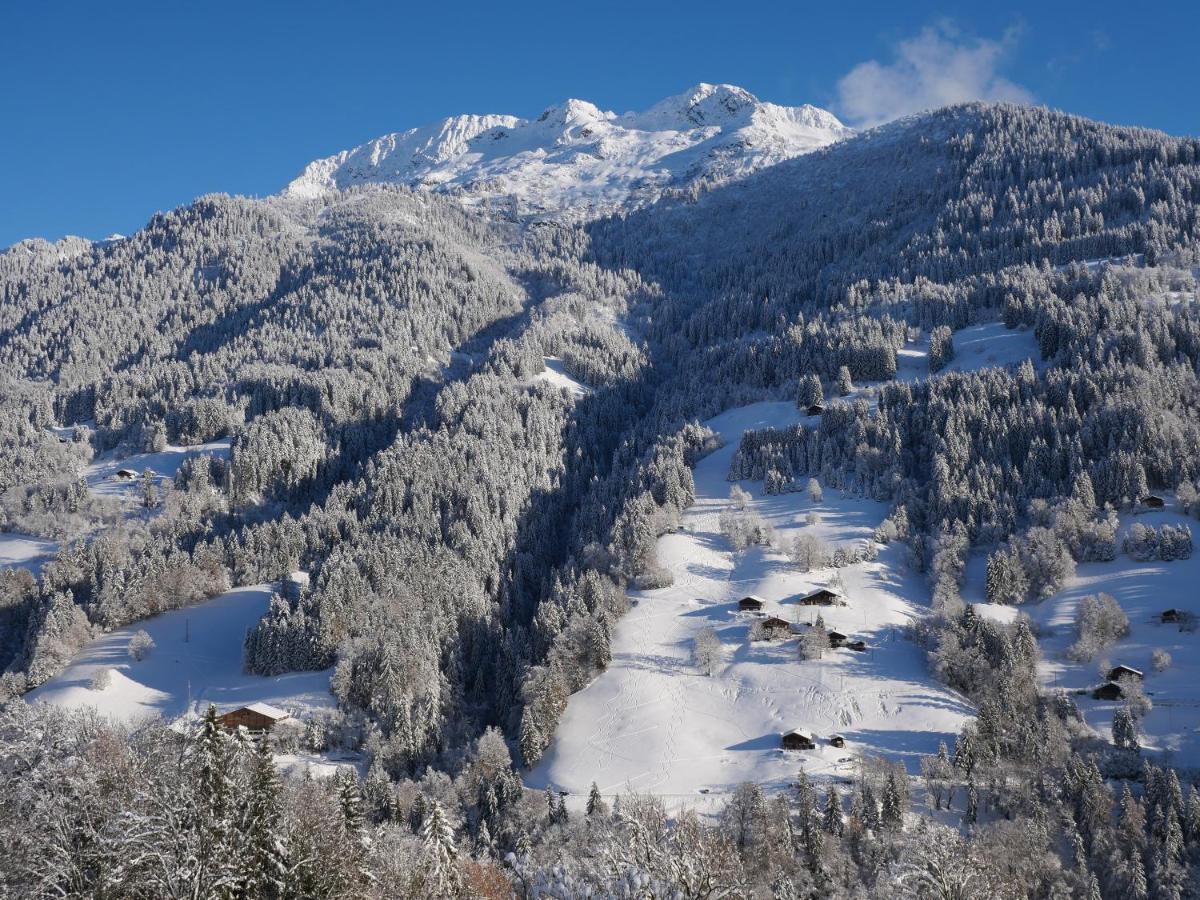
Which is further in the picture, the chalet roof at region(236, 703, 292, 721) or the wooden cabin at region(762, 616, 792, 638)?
the wooden cabin at region(762, 616, 792, 638)

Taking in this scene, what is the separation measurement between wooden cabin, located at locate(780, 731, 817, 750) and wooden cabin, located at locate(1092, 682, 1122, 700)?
30.3 metres

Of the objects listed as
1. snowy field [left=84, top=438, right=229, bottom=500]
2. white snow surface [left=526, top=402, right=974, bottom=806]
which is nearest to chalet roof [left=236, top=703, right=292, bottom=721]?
white snow surface [left=526, top=402, right=974, bottom=806]

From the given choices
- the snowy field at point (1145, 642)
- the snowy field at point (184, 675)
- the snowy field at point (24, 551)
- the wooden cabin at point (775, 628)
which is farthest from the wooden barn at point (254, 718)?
the snowy field at point (1145, 642)

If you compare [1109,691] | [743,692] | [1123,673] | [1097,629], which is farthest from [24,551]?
[1123,673]

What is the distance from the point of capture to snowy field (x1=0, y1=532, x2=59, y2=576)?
390 ft

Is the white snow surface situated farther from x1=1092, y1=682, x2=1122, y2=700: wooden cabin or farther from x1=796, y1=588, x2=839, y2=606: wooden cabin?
x1=1092, y1=682, x2=1122, y2=700: wooden cabin

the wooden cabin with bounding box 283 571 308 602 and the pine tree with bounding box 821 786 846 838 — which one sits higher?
the wooden cabin with bounding box 283 571 308 602

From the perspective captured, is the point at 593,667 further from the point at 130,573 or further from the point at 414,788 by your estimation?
the point at 130,573

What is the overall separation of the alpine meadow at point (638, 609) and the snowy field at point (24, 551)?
3.01 feet

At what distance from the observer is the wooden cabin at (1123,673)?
8494 cm

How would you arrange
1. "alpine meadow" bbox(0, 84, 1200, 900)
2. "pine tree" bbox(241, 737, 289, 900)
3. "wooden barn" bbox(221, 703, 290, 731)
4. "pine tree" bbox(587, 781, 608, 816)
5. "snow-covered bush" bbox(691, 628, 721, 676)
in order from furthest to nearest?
"snow-covered bush" bbox(691, 628, 721, 676) < "wooden barn" bbox(221, 703, 290, 731) < "pine tree" bbox(587, 781, 608, 816) < "alpine meadow" bbox(0, 84, 1200, 900) < "pine tree" bbox(241, 737, 289, 900)

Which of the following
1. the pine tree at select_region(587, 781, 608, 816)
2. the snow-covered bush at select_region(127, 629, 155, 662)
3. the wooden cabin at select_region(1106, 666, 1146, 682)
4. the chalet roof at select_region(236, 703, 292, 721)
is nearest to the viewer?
the pine tree at select_region(587, 781, 608, 816)

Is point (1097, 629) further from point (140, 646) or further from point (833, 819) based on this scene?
point (140, 646)

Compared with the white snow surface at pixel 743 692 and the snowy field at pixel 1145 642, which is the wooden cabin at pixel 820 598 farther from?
the snowy field at pixel 1145 642
